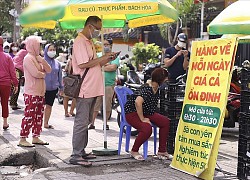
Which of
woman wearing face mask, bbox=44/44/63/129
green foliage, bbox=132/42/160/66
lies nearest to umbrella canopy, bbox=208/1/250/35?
woman wearing face mask, bbox=44/44/63/129

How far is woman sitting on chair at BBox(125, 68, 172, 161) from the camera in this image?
607 cm

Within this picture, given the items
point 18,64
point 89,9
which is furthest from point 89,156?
point 18,64

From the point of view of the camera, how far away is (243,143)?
526 centimetres

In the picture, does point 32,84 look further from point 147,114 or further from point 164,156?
point 164,156

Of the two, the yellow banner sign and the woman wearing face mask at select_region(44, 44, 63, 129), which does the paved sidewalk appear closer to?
the woman wearing face mask at select_region(44, 44, 63, 129)

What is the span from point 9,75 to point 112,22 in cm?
239

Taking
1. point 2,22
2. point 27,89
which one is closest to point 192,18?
point 27,89

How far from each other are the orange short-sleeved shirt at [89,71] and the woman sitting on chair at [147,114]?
54cm

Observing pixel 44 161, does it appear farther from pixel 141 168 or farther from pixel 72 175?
pixel 141 168

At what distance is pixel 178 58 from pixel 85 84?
9.33 feet

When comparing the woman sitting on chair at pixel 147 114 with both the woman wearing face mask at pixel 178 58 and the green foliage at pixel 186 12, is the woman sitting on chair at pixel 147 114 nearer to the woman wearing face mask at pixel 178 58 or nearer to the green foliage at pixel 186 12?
the woman wearing face mask at pixel 178 58

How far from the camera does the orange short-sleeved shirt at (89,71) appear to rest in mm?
5865

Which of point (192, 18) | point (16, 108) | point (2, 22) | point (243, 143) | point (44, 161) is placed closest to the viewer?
point (243, 143)

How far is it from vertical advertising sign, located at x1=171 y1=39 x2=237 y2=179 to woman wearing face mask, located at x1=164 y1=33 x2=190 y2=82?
2.25 meters
